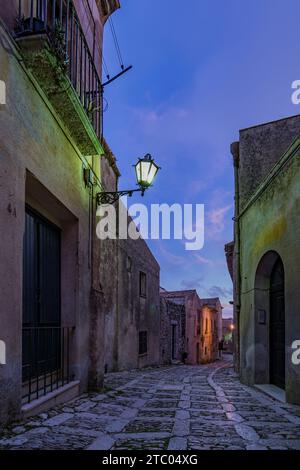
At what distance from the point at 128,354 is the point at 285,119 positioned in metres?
8.04

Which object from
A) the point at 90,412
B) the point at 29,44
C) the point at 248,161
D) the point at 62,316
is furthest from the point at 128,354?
the point at 29,44

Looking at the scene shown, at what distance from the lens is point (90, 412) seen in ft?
16.8

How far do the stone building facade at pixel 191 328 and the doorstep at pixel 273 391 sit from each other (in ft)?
44.1

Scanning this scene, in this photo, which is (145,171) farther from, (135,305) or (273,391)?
(135,305)

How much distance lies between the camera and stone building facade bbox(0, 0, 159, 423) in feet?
13.3

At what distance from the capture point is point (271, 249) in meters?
7.42

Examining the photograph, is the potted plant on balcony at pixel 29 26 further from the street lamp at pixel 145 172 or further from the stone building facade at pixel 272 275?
the stone building facade at pixel 272 275

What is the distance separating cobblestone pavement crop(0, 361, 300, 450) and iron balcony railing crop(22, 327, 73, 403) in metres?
0.32

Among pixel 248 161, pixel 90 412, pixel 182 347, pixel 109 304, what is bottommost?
pixel 182 347

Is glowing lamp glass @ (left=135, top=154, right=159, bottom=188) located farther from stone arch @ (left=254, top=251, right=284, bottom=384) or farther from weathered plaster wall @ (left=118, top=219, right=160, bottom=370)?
weathered plaster wall @ (left=118, top=219, right=160, bottom=370)

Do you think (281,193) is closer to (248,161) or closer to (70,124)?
(70,124)

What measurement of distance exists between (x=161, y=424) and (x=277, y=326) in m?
4.04
